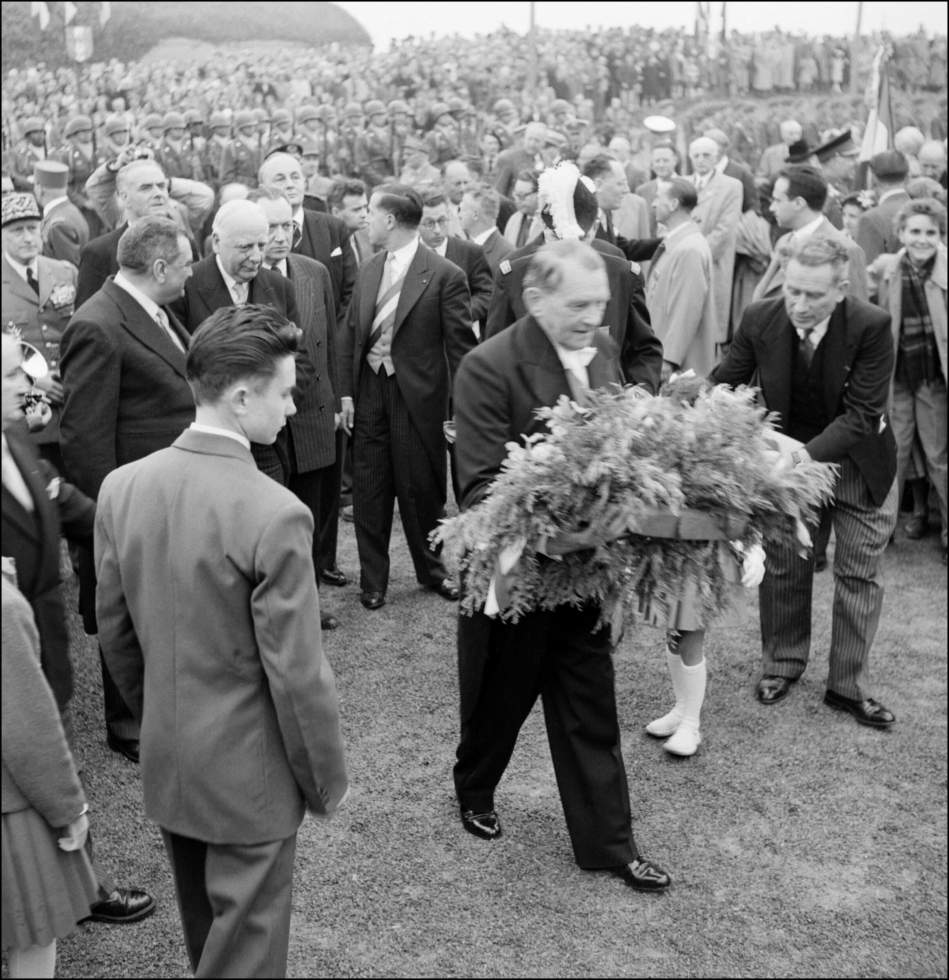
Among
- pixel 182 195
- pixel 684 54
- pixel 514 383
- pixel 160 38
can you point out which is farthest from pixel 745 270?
pixel 160 38

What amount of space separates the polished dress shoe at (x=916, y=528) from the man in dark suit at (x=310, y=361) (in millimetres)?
4312

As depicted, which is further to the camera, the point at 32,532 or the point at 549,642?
the point at 549,642

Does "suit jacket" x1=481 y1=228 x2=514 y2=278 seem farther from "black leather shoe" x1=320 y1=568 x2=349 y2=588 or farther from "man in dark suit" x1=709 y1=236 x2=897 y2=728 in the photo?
"man in dark suit" x1=709 y1=236 x2=897 y2=728

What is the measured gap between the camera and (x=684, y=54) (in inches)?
1357

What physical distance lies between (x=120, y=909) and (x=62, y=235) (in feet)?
18.9

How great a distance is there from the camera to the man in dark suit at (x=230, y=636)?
3.14 metres

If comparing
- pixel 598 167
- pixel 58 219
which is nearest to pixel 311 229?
pixel 58 219

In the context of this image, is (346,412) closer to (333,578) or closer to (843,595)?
(333,578)

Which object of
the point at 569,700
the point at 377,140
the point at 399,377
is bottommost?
the point at 569,700

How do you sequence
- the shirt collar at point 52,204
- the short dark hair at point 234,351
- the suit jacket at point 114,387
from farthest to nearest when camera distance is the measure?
the shirt collar at point 52,204 < the suit jacket at point 114,387 < the short dark hair at point 234,351

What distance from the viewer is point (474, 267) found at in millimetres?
8234

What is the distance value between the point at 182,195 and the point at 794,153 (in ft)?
21.2

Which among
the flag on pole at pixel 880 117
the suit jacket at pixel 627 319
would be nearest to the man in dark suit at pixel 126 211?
the suit jacket at pixel 627 319

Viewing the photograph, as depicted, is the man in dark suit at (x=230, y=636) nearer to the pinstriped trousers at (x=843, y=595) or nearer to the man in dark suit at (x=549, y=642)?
the man in dark suit at (x=549, y=642)
